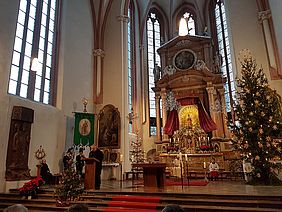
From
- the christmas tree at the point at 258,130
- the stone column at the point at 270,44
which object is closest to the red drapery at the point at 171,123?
the stone column at the point at 270,44

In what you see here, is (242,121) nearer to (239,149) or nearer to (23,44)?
(239,149)

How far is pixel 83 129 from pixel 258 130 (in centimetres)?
740

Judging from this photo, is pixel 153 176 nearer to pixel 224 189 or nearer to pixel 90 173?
pixel 90 173

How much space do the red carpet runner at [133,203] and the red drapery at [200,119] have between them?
877cm

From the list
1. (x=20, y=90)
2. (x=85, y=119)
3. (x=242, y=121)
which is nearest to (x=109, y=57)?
(x=85, y=119)

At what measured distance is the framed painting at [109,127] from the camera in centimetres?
1224

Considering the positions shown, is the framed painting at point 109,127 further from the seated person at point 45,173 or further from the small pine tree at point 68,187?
the small pine tree at point 68,187

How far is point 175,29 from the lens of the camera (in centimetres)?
1909

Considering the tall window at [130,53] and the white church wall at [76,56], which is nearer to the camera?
the white church wall at [76,56]

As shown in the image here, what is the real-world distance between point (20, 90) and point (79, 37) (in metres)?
4.93

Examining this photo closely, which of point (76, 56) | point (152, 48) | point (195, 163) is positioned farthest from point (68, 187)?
point (152, 48)

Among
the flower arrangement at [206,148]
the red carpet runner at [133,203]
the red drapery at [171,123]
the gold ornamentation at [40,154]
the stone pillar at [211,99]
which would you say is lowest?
the red carpet runner at [133,203]

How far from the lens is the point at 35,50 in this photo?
10.5 metres

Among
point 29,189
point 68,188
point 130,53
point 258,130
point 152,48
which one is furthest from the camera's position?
point 152,48
